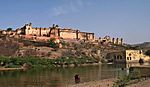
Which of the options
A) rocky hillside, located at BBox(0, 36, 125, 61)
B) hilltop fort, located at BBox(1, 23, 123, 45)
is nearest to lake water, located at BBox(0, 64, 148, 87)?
rocky hillside, located at BBox(0, 36, 125, 61)

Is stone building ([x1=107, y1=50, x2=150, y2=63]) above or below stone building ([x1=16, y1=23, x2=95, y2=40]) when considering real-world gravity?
below

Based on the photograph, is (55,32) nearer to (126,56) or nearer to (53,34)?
(53,34)

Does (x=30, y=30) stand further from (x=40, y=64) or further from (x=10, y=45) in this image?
(x=40, y=64)

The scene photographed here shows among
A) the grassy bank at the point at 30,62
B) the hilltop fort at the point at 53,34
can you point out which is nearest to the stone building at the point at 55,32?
the hilltop fort at the point at 53,34

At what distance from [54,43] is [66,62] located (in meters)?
22.7

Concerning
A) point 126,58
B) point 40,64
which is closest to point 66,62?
point 40,64

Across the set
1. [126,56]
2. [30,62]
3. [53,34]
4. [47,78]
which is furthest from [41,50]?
[47,78]

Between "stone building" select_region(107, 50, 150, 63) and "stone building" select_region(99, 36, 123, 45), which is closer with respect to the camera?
"stone building" select_region(107, 50, 150, 63)


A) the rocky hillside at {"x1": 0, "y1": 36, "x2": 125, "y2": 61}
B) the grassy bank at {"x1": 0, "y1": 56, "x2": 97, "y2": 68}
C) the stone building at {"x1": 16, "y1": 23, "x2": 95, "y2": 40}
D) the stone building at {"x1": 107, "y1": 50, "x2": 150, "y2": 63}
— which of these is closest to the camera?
the grassy bank at {"x1": 0, "y1": 56, "x2": 97, "y2": 68}

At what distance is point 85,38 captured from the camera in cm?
13612

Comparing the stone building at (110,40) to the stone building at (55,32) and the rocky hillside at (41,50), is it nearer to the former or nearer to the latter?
the stone building at (55,32)

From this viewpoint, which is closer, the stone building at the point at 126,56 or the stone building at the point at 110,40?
the stone building at the point at 126,56

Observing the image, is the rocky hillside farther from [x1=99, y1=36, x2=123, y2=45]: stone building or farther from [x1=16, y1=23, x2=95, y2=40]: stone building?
[x1=99, y1=36, x2=123, y2=45]: stone building

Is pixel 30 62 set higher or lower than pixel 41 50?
lower
